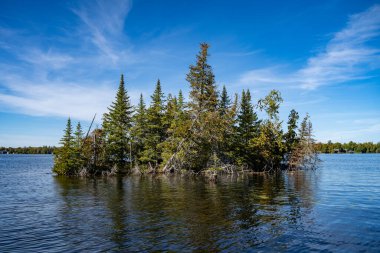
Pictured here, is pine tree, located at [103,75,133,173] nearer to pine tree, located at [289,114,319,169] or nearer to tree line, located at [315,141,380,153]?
pine tree, located at [289,114,319,169]

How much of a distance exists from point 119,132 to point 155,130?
20.9 feet

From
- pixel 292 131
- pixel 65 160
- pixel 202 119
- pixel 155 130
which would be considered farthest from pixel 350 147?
pixel 65 160

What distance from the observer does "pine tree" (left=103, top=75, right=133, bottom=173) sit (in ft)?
175

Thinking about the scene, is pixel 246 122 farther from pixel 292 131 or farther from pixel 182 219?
pixel 182 219

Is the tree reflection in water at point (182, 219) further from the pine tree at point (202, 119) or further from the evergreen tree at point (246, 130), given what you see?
the evergreen tree at point (246, 130)

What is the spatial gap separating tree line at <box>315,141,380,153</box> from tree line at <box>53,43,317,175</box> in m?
135

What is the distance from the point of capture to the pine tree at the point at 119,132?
53.4m

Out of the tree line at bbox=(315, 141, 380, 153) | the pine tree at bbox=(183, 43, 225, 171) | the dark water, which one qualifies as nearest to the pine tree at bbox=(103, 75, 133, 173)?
the pine tree at bbox=(183, 43, 225, 171)

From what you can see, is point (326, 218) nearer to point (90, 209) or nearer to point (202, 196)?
point (202, 196)

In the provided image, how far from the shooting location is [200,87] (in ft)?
153

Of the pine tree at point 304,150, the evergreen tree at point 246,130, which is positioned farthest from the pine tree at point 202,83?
the pine tree at point 304,150

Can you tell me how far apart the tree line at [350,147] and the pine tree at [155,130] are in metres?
149

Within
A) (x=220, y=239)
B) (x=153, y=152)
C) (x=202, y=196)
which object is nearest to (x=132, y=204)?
(x=202, y=196)

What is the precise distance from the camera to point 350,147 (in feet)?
646
